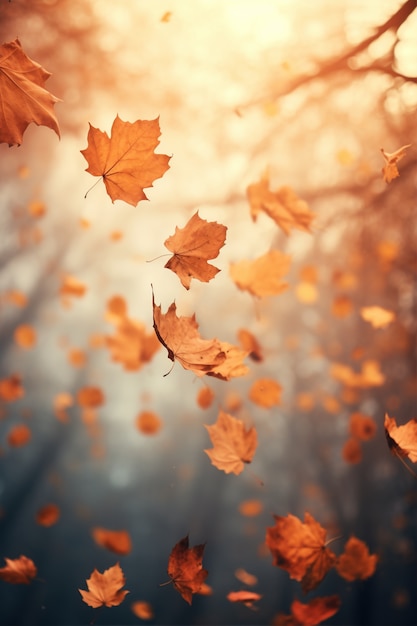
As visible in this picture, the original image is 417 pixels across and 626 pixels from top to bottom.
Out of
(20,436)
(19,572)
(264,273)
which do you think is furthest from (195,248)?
(20,436)

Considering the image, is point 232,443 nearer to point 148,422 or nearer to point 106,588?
point 106,588

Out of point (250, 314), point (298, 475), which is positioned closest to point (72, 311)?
point (250, 314)

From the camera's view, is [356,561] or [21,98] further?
Result: [356,561]

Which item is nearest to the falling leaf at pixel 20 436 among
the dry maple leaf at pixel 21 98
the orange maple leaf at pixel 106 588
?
the orange maple leaf at pixel 106 588

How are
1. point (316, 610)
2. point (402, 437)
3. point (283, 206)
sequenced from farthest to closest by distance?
point (283, 206) → point (316, 610) → point (402, 437)

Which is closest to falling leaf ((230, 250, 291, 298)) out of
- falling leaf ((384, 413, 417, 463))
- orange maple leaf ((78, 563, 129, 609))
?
falling leaf ((384, 413, 417, 463))

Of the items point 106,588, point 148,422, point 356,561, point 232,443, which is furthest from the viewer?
point 148,422

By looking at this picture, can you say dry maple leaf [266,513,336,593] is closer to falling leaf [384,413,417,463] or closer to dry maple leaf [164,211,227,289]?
falling leaf [384,413,417,463]
